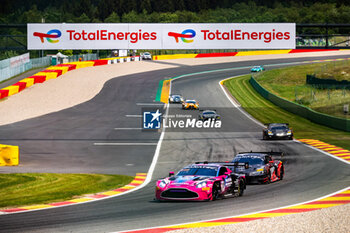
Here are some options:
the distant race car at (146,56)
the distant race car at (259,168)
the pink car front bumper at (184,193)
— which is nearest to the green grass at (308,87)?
the distant race car at (146,56)

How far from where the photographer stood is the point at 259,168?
77.4 ft

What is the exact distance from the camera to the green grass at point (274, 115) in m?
44.4

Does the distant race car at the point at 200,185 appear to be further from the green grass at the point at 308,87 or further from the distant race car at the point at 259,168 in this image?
the green grass at the point at 308,87

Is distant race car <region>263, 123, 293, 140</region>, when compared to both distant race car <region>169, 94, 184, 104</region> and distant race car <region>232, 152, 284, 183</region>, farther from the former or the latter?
distant race car <region>169, 94, 184, 104</region>

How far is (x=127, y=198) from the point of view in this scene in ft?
66.0

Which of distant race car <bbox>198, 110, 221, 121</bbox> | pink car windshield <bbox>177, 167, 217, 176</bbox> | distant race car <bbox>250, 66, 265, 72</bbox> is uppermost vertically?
distant race car <bbox>250, 66, 265, 72</bbox>

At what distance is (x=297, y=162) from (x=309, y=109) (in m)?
27.0

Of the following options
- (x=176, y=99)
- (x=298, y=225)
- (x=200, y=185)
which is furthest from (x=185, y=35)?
(x=298, y=225)

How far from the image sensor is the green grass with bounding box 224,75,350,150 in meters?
44.4

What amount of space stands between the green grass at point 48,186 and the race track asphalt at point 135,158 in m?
1.68

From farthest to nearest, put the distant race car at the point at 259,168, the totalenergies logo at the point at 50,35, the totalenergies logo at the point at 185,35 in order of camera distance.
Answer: the totalenergies logo at the point at 185,35 < the totalenergies logo at the point at 50,35 < the distant race car at the point at 259,168

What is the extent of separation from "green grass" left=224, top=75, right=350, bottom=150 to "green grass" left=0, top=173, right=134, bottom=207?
746 inches

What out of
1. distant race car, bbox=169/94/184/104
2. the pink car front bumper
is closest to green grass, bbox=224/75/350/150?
distant race car, bbox=169/94/184/104

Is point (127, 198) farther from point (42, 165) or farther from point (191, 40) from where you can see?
point (191, 40)
